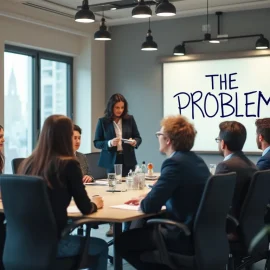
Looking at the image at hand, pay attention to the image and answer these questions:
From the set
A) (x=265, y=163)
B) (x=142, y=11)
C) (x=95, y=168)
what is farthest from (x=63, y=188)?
(x=95, y=168)

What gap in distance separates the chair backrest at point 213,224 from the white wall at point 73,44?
153 inches

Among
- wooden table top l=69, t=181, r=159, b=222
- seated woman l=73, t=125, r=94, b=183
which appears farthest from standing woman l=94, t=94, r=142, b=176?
wooden table top l=69, t=181, r=159, b=222

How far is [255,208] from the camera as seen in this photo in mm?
3445

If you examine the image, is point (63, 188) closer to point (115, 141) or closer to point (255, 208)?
point (255, 208)

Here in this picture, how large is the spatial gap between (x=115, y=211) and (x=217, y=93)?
4.17 meters

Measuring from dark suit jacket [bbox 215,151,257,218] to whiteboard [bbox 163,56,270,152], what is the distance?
335 centimetres

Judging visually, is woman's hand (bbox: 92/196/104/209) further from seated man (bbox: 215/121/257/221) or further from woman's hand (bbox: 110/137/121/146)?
woman's hand (bbox: 110/137/121/146)

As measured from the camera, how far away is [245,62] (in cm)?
681

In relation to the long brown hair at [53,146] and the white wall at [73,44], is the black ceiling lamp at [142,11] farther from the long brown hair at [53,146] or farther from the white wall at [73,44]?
the white wall at [73,44]

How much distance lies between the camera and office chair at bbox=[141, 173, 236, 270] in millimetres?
2953

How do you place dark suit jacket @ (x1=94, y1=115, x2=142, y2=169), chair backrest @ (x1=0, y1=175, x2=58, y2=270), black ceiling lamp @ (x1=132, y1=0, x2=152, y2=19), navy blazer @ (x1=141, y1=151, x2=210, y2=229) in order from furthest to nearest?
dark suit jacket @ (x1=94, y1=115, x2=142, y2=169)
black ceiling lamp @ (x1=132, y1=0, x2=152, y2=19)
navy blazer @ (x1=141, y1=151, x2=210, y2=229)
chair backrest @ (x1=0, y1=175, x2=58, y2=270)

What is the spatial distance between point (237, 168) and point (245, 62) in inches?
143

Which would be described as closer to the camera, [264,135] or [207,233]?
[207,233]

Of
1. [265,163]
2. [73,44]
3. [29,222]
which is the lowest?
[29,222]
